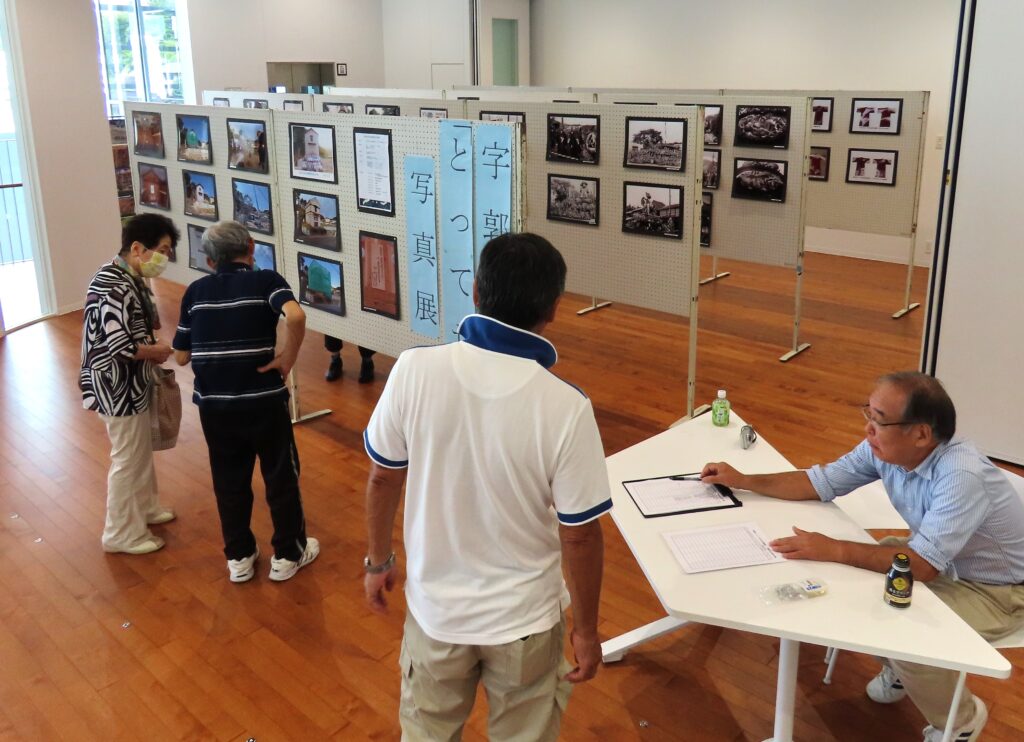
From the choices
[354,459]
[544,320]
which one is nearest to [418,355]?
[544,320]

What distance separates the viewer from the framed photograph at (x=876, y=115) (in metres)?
7.33

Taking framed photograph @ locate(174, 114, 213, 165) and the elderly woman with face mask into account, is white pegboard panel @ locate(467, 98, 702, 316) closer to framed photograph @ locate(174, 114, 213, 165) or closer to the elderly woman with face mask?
framed photograph @ locate(174, 114, 213, 165)

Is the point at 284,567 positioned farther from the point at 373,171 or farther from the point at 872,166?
the point at 872,166

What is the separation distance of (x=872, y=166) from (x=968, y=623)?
5844 millimetres

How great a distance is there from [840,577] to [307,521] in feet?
8.87

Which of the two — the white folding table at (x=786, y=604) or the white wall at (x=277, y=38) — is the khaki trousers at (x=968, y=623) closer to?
the white folding table at (x=786, y=604)

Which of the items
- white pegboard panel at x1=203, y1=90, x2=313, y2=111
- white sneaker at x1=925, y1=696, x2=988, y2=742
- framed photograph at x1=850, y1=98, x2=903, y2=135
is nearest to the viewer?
white sneaker at x1=925, y1=696, x2=988, y2=742

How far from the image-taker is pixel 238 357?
3424 millimetres

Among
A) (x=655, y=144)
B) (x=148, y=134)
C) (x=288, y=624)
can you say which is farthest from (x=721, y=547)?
(x=148, y=134)

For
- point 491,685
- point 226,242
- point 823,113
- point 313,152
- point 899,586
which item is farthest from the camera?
point 823,113

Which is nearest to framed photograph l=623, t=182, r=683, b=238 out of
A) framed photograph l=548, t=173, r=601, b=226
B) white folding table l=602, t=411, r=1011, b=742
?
framed photograph l=548, t=173, r=601, b=226

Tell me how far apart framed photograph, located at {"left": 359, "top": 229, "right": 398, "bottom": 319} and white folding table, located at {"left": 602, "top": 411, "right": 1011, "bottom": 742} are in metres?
1.99

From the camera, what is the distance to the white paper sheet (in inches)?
94.7

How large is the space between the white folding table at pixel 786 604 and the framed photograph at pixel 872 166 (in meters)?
5.21
